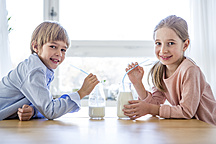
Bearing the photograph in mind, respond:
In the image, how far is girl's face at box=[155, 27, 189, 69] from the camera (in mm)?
1448

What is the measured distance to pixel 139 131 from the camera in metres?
0.87

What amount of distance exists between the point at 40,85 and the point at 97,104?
0.88 feet

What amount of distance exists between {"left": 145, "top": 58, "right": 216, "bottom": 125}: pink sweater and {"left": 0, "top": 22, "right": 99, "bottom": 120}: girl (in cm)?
40

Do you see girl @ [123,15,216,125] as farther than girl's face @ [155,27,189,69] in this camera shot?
No

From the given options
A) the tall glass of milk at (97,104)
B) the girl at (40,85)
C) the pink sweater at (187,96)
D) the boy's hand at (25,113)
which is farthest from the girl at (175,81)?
the boy's hand at (25,113)

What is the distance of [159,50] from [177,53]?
0.32ft

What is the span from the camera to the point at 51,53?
4.58ft

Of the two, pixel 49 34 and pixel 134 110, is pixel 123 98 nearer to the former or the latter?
pixel 134 110

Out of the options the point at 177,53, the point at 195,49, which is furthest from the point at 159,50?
the point at 195,49

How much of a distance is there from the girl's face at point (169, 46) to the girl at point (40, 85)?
1.35ft

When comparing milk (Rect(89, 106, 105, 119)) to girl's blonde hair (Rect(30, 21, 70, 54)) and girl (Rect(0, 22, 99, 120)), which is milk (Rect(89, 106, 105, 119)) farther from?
girl's blonde hair (Rect(30, 21, 70, 54))

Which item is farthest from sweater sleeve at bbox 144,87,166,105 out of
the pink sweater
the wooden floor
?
the wooden floor

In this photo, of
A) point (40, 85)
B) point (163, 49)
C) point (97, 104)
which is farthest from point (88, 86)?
point (163, 49)

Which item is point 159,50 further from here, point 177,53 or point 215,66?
point 215,66
